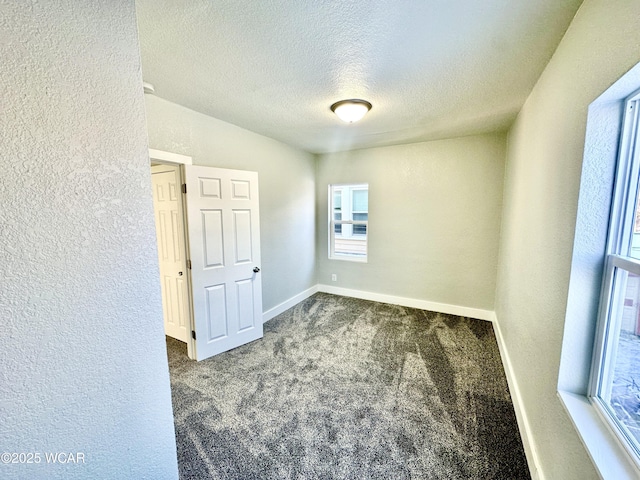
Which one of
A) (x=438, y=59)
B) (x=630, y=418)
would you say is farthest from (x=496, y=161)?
(x=630, y=418)

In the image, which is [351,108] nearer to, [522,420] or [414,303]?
[522,420]

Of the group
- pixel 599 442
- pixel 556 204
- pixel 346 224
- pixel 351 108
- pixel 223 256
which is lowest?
pixel 599 442

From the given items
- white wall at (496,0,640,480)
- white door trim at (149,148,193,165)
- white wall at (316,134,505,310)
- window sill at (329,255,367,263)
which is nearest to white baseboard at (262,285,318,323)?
window sill at (329,255,367,263)

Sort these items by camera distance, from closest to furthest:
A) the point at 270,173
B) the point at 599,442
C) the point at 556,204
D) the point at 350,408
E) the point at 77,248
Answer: the point at 77,248
the point at 599,442
the point at 556,204
the point at 350,408
the point at 270,173

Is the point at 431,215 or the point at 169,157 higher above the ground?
the point at 169,157

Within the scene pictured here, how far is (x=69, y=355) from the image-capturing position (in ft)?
2.57

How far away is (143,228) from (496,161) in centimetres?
386

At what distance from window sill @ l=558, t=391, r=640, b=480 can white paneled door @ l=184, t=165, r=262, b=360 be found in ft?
8.86

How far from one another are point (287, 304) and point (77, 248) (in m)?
3.34

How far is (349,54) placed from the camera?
5.25 ft

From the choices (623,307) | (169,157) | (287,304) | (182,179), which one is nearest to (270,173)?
(182,179)

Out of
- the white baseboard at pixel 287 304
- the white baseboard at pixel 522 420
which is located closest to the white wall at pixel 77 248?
the white baseboard at pixel 522 420

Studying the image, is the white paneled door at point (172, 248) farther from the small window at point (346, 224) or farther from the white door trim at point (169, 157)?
the small window at point (346, 224)

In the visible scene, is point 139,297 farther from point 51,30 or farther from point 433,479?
point 433,479
